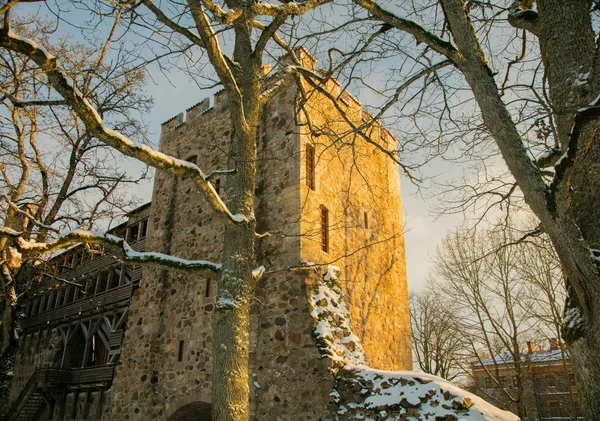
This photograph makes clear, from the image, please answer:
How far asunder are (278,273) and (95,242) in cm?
455

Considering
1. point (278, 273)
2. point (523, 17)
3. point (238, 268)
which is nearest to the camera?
point (523, 17)

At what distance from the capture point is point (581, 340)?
3955 millimetres

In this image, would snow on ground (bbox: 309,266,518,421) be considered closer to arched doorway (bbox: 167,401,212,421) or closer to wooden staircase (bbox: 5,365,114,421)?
arched doorway (bbox: 167,401,212,421)

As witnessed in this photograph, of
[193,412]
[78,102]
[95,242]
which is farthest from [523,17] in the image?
[193,412]

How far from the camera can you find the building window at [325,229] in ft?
33.6

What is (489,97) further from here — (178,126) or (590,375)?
(178,126)

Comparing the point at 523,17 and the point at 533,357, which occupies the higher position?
the point at 523,17

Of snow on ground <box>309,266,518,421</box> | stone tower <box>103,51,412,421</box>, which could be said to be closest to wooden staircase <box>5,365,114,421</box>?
stone tower <box>103,51,412,421</box>

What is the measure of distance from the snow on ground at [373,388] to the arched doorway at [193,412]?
3315mm

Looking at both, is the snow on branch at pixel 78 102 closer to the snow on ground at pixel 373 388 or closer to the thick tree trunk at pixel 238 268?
the thick tree trunk at pixel 238 268

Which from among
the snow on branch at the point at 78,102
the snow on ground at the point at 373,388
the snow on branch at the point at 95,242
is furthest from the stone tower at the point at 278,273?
the snow on branch at the point at 78,102

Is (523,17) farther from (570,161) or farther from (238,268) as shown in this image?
(238,268)

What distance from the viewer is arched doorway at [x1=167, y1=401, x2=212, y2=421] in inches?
392

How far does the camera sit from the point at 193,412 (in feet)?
34.2
